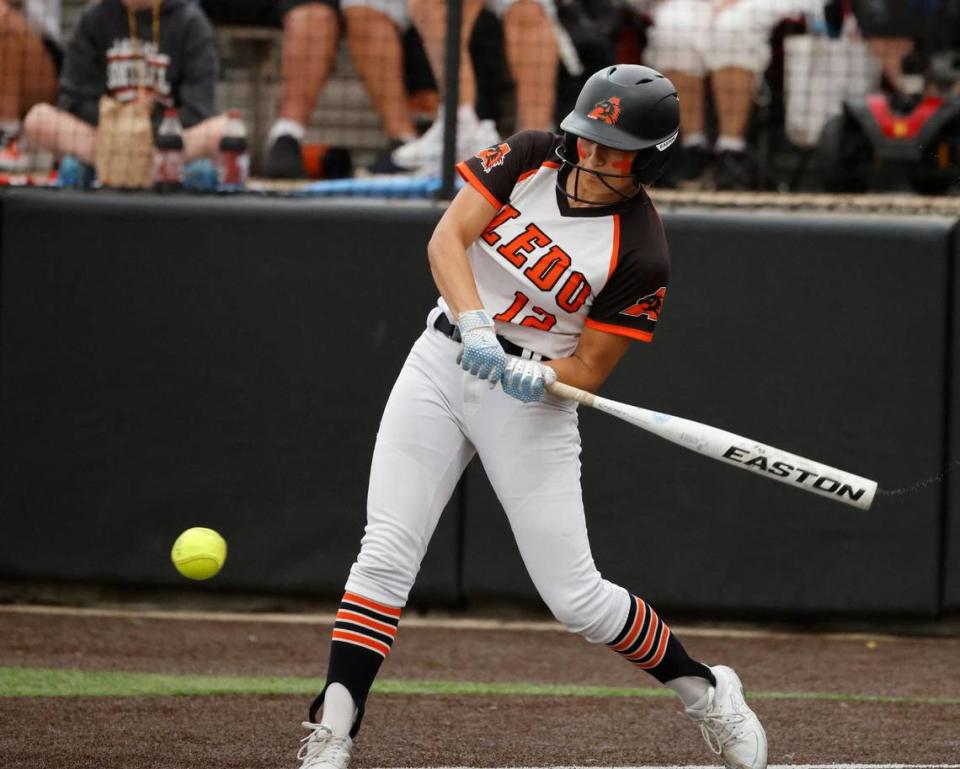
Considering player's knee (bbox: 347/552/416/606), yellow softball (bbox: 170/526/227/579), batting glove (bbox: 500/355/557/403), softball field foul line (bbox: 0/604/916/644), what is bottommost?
softball field foul line (bbox: 0/604/916/644)

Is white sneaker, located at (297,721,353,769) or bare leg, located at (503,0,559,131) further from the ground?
bare leg, located at (503,0,559,131)

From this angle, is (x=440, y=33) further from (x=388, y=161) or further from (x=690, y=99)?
(x=690, y=99)

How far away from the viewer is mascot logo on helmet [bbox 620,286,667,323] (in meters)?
4.04

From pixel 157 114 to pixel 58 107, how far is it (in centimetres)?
47

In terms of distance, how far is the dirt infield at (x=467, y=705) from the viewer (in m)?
4.46

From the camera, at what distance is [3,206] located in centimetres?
677

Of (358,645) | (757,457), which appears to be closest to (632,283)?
(757,457)

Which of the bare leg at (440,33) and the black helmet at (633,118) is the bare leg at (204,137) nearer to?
the bare leg at (440,33)

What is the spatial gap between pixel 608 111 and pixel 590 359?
65 cm

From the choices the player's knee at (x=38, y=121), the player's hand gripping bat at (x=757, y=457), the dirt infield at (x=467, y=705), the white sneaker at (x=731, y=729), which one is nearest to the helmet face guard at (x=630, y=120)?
the player's hand gripping bat at (x=757, y=457)

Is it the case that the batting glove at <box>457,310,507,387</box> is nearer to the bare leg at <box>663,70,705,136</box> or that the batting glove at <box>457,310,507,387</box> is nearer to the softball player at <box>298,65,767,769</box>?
the softball player at <box>298,65,767,769</box>

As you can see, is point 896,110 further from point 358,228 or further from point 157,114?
point 157,114

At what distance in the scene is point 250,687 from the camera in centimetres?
554

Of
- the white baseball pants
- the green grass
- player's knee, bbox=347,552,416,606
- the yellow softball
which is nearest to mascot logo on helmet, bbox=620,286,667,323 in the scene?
the white baseball pants
